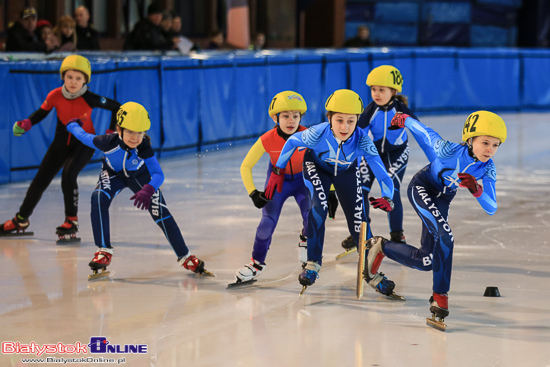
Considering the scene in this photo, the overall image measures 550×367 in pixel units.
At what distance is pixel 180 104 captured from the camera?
14.8 metres

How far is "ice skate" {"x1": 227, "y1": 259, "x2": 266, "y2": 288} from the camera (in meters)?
7.23

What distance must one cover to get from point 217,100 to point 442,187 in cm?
937

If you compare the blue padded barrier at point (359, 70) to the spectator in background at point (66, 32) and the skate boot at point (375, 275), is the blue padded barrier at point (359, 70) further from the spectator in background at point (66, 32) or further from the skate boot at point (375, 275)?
the skate boot at point (375, 275)

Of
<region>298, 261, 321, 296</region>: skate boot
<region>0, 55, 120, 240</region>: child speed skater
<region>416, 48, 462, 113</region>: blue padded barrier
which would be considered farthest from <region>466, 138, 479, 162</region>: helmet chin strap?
<region>416, 48, 462, 113</region>: blue padded barrier

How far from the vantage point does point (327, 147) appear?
696cm

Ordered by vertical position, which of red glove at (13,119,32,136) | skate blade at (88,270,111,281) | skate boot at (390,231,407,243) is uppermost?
red glove at (13,119,32,136)

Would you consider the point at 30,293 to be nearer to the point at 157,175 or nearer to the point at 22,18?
the point at 157,175

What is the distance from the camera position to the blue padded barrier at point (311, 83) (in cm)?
1811

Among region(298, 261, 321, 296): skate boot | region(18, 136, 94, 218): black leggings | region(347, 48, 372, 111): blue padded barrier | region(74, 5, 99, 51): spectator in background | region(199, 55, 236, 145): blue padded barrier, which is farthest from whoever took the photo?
region(347, 48, 372, 111): blue padded barrier

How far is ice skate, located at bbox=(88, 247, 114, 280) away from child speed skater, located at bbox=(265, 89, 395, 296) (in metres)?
1.39

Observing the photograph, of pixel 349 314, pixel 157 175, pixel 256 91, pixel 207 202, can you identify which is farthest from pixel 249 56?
pixel 349 314

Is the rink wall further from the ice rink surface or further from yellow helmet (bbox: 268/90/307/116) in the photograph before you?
yellow helmet (bbox: 268/90/307/116)

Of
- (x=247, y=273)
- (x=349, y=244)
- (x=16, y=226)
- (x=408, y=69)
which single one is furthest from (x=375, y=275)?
(x=408, y=69)

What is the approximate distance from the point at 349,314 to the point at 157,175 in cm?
193
